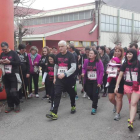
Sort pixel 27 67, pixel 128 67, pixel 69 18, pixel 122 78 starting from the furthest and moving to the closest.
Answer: pixel 69 18 < pixel 27 67 < pixel 122 78 < pixel 128 67

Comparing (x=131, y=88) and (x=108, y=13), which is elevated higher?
(x=108, y=13)

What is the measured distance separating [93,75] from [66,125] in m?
1.61

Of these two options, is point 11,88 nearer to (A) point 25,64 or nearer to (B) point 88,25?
(A) point 25,64

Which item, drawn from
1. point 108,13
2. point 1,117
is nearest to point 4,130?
point 1,117

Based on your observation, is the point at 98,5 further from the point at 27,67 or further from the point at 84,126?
the point at 84,126

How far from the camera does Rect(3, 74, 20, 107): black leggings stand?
583cm

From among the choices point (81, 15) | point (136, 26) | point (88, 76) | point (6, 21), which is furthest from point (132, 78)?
point (136, 26)

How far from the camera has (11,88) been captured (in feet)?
19.3

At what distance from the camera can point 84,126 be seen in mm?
4879

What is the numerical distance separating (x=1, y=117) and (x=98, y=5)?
85.4 feet

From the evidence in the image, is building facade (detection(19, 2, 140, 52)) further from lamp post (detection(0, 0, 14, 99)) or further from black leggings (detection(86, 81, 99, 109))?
black leggings (detection(86, 81, 99, 109))

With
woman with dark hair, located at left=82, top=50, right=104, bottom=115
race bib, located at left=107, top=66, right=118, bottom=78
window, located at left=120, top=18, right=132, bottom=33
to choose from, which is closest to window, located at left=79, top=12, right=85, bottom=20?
window, located at left=120, top=18, right=132, bottom=33

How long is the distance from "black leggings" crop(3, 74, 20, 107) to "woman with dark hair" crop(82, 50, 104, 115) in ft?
6.42

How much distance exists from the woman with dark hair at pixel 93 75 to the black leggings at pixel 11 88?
77.0 inches
